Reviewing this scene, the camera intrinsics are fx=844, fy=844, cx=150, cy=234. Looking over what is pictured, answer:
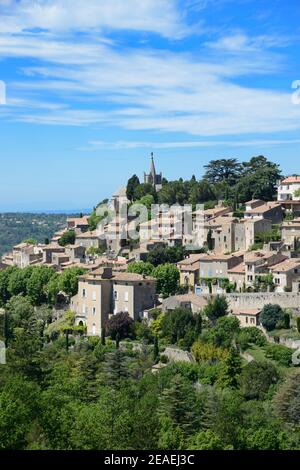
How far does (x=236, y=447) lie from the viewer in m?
23.9

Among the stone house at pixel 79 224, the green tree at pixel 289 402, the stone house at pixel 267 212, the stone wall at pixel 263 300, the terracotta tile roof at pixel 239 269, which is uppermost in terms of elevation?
the stone house at pixel 267 212

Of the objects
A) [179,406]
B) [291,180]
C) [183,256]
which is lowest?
[179,406]

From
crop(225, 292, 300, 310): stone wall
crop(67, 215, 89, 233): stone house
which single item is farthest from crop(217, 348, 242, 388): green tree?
crop(67, 215, 89, 233): stone house

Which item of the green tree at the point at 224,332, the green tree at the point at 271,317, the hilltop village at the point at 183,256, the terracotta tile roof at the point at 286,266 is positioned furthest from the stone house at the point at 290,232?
the green tree at the point at 224,332

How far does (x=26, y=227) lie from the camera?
565ft

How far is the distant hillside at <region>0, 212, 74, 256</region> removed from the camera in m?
151

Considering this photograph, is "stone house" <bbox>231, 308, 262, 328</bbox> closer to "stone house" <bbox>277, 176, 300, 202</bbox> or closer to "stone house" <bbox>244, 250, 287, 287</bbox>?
"stone house" <bbox>244, 250, 287, 287</bbox>

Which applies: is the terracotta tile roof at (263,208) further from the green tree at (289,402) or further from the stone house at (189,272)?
the green tree at (289,402)

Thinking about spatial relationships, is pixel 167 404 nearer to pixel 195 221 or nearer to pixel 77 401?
pixel 77 401

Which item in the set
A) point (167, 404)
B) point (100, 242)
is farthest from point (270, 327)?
point (100, 242)

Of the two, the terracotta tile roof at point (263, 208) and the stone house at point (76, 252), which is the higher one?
the terracotta tile roof at point (263, 208)

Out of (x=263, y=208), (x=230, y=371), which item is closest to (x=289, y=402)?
(x=230, y=371)

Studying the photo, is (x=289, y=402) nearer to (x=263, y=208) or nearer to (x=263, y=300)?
(x=263, y=300)

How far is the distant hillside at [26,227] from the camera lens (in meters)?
151
